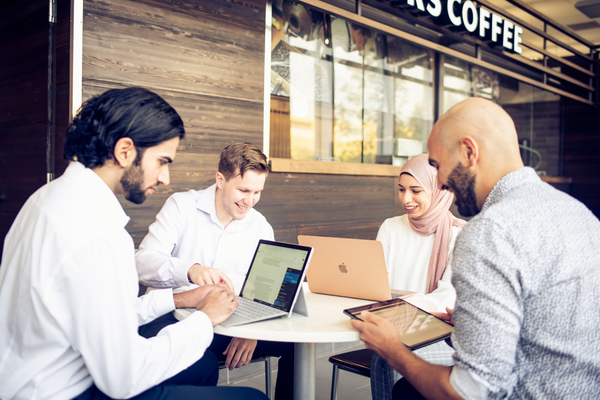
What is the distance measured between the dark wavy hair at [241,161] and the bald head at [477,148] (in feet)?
3.59

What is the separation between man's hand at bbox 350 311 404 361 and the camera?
127 centimetres

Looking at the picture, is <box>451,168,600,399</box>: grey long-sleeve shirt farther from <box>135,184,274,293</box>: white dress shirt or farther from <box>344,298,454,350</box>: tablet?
<box>135,184,274,293</box>: white dress shirt

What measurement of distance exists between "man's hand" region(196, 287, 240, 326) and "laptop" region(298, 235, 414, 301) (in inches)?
16.1

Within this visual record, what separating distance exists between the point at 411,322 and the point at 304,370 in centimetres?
47

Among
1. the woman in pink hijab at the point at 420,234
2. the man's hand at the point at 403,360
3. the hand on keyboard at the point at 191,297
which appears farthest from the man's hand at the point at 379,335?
the woman in pink hijab at the point at 420,234

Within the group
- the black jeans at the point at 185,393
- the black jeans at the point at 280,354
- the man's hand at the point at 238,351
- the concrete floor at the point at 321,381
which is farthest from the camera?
the concrete floor at the point at 321,381

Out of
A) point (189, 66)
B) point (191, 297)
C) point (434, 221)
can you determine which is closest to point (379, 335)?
point (191, 297)

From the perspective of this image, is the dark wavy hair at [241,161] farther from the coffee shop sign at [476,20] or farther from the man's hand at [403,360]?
A: the coffee shop sign at [476,20]

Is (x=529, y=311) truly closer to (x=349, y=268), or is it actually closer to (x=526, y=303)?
(x=526, y=303)

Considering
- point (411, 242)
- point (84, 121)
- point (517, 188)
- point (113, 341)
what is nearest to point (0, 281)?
point (113, 341)

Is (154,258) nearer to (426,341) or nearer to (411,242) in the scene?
(426,341)

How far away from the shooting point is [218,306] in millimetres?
1402

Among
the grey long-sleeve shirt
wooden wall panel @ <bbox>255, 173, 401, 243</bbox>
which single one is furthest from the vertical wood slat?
the grey long-sleeve shirt

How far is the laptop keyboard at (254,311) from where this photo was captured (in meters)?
1.45
